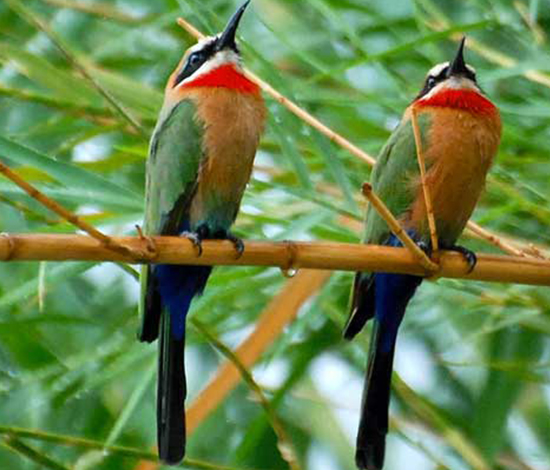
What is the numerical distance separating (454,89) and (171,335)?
597mm

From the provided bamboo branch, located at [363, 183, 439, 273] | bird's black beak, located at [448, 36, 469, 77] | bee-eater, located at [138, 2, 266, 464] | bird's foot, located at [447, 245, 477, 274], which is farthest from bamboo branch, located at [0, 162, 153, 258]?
bird's black beak, located at [448, 36, 469, 77]

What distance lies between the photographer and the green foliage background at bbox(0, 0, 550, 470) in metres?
3.04

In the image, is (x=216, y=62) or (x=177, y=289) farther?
(x=216, y=62)

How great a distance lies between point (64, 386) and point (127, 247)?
1.17m

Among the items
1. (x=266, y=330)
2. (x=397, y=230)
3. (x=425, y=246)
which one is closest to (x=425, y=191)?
(x=397, y=230)

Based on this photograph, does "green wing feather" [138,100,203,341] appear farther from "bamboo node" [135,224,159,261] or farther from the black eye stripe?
"bamboo node" [135,224,159,261]

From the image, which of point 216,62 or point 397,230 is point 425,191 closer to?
point 397,230

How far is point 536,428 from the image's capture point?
3773 millimetres

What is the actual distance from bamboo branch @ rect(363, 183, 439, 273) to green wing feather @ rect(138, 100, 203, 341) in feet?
1.61

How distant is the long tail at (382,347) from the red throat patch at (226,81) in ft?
1.17

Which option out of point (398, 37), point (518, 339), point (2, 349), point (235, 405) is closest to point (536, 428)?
point (518, 339)

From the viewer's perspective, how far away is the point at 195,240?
2.56 metres

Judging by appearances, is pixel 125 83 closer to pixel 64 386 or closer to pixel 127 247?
pixel 64 386

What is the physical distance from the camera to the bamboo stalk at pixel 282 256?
83.3 inches
